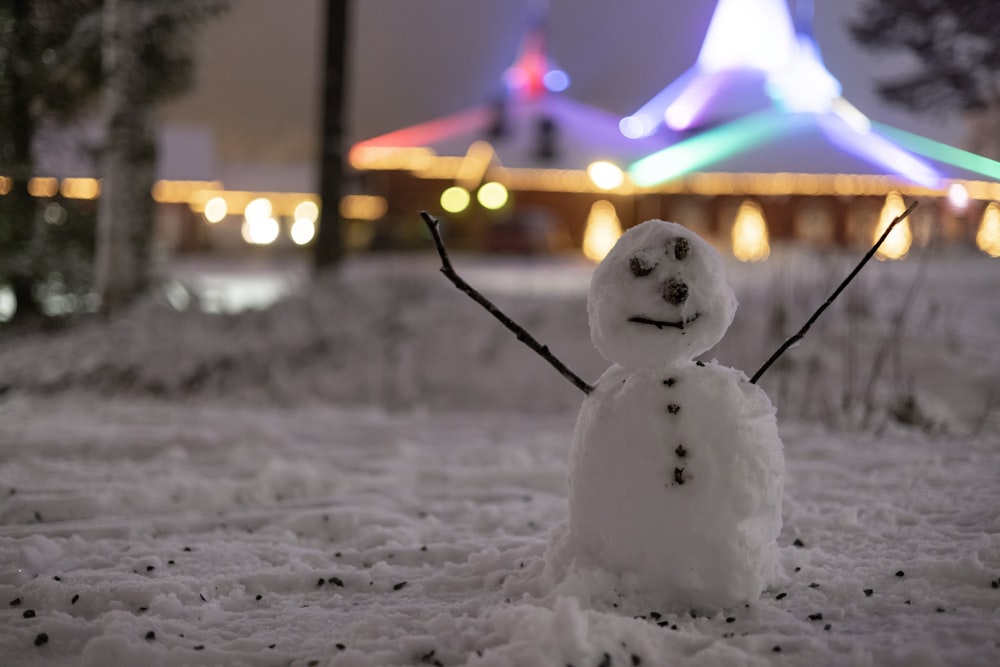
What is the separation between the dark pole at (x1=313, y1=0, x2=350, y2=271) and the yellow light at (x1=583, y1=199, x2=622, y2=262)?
10141mm

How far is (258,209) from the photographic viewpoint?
30719 millimetres

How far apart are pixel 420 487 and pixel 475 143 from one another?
17.9 metres

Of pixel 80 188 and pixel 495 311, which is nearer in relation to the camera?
pixel 495 311

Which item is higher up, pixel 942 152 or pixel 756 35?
pixel 756 35

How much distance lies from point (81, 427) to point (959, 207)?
30.7 ft

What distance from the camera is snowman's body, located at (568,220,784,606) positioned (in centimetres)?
235

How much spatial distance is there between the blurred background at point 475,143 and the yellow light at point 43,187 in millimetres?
48

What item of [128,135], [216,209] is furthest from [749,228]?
[216,209]

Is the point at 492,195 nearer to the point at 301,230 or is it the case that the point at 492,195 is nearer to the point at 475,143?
the point at 475,143

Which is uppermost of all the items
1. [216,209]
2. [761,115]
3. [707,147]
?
[761,115]

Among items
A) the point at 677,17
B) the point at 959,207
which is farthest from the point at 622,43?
the point at 959,207

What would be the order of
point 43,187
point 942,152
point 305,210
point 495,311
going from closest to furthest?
point 495,311 < point 43,187 < point 942,152 < point 305,210

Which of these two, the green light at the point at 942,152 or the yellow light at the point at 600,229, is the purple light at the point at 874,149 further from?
the yellow light at the point at 600,229

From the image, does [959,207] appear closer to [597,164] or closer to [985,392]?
[985,392]
